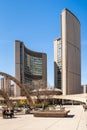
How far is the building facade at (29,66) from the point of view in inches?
6043

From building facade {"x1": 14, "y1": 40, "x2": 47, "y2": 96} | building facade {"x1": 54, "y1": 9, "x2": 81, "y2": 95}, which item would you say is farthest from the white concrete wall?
building facade {"x1": 14, "y1": 40, "x2": 47, "y2": 96}

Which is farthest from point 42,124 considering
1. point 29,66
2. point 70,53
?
point 29,66

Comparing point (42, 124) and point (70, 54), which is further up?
point (70, 54)

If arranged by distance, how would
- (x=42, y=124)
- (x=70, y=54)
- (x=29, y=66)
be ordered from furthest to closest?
(x=29, y=66) < (x=70, y=54) < (x=42, y=124)

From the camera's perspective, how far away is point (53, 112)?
2733 cm

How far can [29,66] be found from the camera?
169 metres

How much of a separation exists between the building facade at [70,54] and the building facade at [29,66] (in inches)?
488

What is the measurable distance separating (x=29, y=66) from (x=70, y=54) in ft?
116

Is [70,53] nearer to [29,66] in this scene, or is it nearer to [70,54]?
[70,54]

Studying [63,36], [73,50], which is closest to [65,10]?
[63,36]

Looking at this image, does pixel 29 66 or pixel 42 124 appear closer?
pixel 42 124

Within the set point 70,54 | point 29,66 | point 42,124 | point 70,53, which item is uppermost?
point 70,53

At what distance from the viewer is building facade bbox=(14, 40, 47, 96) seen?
154 meters

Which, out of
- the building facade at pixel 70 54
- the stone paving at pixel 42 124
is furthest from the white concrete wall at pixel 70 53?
the stone paving at pixel 42 124
